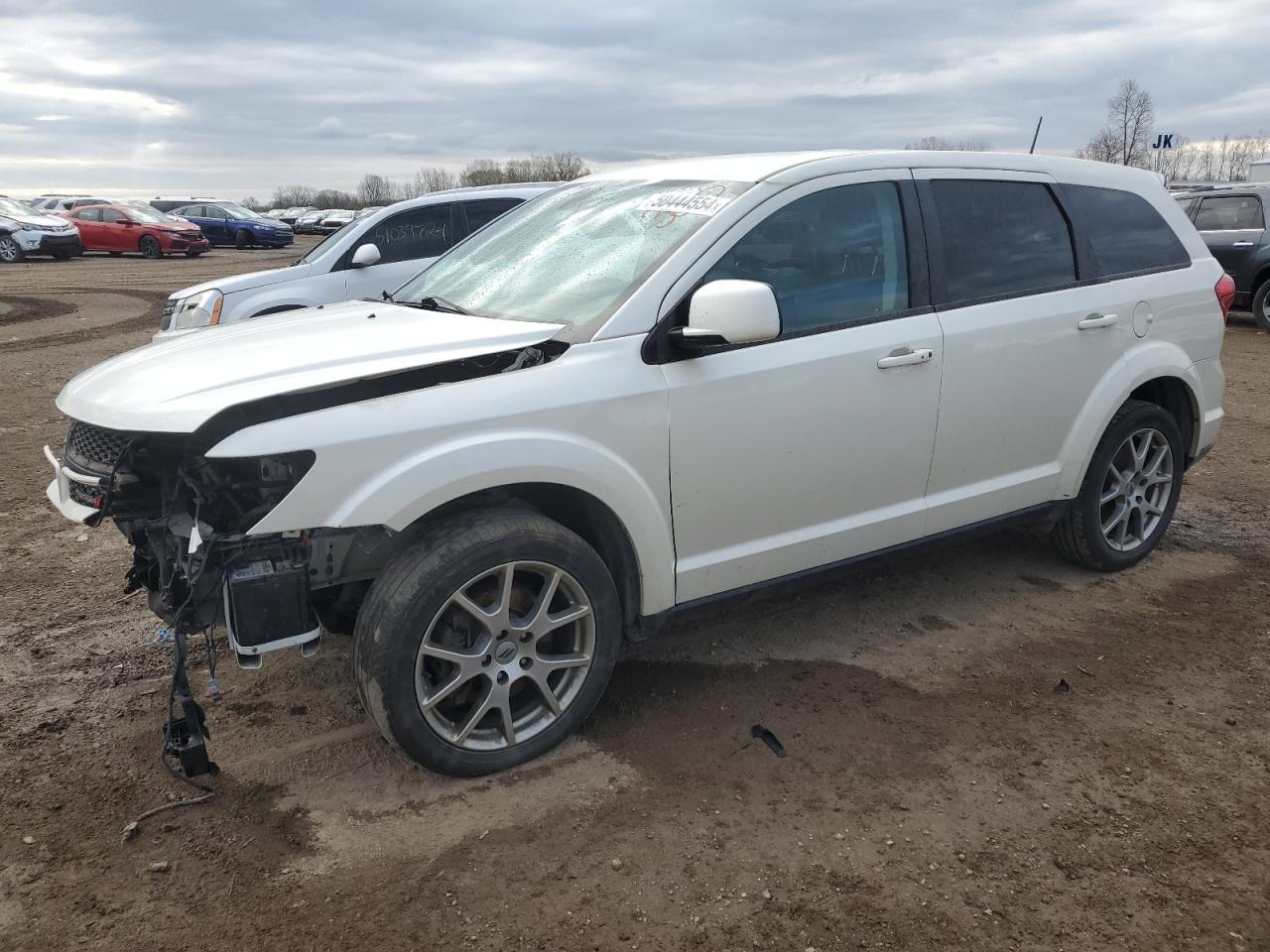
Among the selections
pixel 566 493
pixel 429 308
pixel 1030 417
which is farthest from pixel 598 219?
pixel 1030 417

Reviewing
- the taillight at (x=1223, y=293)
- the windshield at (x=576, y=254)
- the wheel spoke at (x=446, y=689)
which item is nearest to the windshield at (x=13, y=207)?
the windshield at (x=576, y=254)

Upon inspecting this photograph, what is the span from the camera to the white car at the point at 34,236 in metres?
24.0

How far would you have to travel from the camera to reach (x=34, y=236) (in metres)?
24.1

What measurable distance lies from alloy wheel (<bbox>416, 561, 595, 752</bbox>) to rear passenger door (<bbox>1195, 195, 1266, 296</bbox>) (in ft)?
41.4

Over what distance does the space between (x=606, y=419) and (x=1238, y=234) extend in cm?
1296

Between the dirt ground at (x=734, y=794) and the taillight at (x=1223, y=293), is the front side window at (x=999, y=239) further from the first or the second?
the dirt ground at (x=734, y=794)

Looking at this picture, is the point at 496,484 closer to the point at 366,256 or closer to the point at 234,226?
the point at 366,256

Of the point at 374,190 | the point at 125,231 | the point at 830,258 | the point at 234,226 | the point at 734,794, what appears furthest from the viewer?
the point at 374,190

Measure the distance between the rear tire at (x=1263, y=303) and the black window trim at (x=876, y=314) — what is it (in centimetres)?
1154

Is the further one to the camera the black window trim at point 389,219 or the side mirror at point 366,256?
the black window trim at point 389,219

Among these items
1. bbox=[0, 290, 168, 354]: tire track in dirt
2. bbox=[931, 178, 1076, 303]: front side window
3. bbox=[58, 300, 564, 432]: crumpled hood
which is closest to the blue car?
bbox=[0, 290, 168, 354]: tire track in dirt

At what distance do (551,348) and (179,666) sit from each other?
1446 millimetres

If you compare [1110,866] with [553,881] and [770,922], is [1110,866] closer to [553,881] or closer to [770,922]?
[770,922]

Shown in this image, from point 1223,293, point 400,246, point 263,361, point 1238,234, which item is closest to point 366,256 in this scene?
point 400,246
